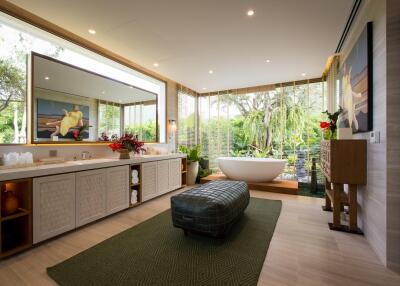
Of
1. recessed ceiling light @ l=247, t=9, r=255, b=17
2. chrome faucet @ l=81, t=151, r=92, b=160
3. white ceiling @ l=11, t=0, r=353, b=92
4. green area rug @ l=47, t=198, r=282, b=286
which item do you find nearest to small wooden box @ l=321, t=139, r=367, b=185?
green area rug @ l=47, t=198, r=282, b=286

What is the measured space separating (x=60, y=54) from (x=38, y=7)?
665 millimetres

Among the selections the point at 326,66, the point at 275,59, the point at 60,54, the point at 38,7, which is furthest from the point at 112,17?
the point at 326,66

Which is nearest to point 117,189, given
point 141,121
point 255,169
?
point 141,121

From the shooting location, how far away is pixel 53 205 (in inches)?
87.0

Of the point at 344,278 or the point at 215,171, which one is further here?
the point at 215,171

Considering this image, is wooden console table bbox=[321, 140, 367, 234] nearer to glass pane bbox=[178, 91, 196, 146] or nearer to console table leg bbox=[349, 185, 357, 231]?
console table leg bbox=[349, 185, 357, 231]

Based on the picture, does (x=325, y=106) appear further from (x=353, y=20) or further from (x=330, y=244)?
(x=330, y=244)

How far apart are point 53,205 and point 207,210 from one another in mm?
1770

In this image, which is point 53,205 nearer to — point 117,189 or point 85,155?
point 117,189

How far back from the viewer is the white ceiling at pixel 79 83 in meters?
2.63

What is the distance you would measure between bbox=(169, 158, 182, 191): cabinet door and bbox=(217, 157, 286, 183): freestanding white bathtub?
1168mm

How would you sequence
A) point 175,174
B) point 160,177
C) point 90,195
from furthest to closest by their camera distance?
point 175,174, point 160,177, point 90,195

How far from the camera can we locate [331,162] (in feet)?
8.06

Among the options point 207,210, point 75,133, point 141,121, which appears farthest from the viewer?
point 141,121
